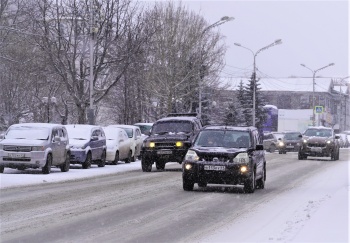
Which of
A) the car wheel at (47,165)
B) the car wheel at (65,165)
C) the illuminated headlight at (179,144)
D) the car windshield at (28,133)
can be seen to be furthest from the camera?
the illuminated headlight at (179,144)

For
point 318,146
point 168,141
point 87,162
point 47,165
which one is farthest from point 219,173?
point 318,146

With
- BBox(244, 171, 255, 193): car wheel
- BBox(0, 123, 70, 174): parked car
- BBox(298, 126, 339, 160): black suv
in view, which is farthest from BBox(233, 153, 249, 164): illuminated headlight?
BBox(298, 126, 339, 160): black suv

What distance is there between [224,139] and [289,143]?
40.0m

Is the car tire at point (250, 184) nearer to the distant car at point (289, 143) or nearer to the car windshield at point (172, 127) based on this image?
the car windshield at point (172, 127)

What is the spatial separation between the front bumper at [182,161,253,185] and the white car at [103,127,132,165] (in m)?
15.3

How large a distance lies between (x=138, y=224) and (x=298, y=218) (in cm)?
288

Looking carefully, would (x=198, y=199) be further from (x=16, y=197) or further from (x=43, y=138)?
(x=43, y=138)

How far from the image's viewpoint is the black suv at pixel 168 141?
2931cm

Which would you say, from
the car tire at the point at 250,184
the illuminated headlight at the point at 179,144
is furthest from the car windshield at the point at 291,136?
the car tire at the point at 250,184

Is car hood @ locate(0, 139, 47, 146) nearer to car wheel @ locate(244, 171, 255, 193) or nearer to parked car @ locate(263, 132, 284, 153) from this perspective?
car wheel @ locate(244, 171, 255, 193)

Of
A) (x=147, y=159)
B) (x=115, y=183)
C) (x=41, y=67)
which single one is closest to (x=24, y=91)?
(x=41, y=67)

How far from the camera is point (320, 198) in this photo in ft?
60.3

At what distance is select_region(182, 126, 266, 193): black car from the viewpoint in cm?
1972

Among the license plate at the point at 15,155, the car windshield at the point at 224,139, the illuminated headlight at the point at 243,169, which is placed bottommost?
the illuminated headlight at the point at 243,169
